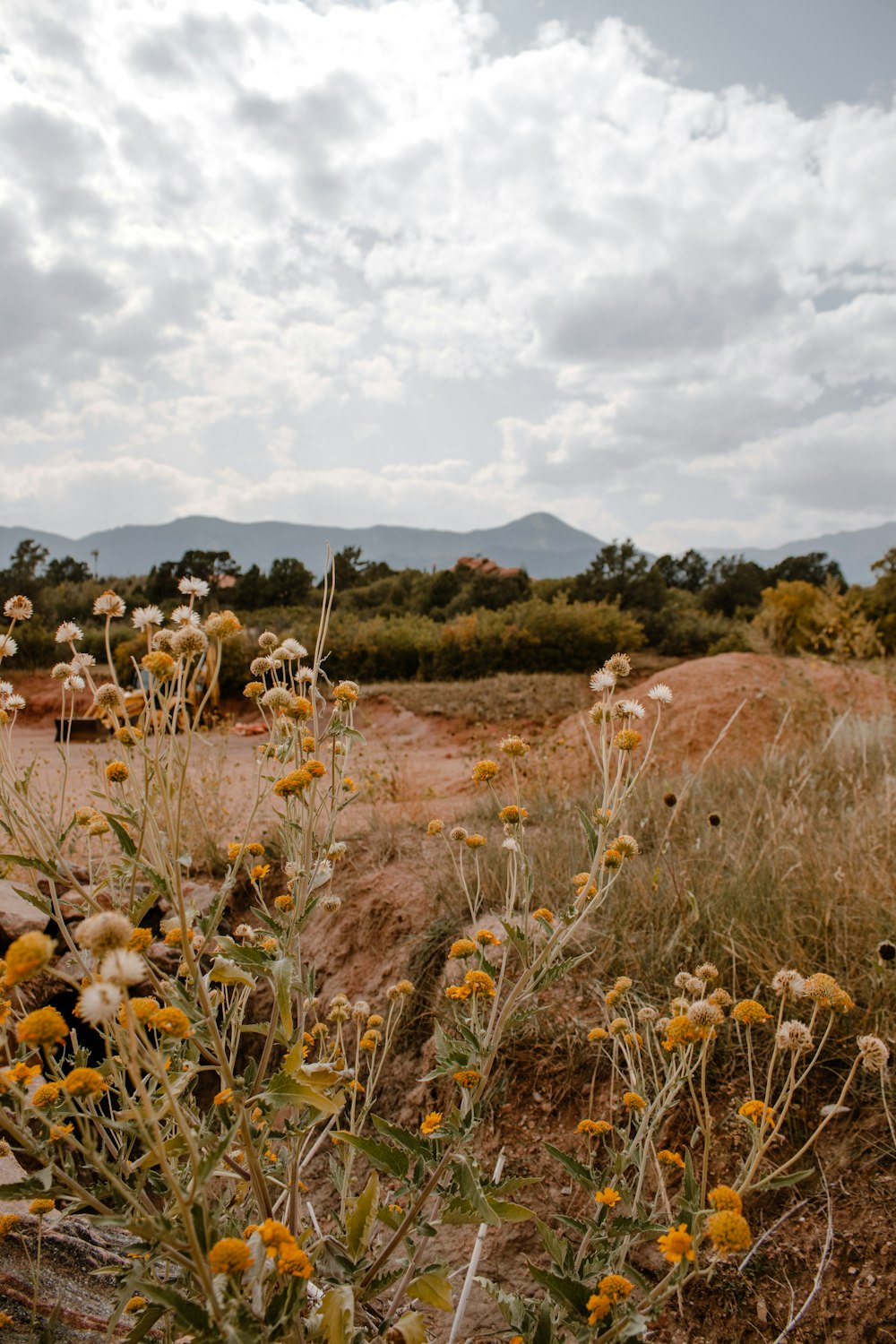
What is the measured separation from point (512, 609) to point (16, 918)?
45.2ft

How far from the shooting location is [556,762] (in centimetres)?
663

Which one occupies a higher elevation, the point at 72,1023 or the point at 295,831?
the point at 295,831

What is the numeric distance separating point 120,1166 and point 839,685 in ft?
25.8

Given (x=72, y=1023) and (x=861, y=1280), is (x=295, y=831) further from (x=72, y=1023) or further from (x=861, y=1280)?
(x=72, y=1023)

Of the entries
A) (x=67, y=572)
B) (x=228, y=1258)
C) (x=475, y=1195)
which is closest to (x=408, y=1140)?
(x=475, y=1195)

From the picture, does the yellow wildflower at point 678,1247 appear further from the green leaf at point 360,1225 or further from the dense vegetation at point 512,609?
the dense vegetation at point 512,609

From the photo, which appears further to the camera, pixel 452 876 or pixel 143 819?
pixel 452 876

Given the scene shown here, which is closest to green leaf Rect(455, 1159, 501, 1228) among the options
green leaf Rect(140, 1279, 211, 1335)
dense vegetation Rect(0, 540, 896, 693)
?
green leaf Rect(140, 1279, 211, 1335)

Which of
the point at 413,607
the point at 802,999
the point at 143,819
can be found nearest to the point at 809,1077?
the point at 802,999

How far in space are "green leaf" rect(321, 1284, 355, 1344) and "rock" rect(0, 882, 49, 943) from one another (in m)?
2.76

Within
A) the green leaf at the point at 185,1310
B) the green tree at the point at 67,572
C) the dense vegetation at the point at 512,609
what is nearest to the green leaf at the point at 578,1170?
the green leaf at the point at 185,1310

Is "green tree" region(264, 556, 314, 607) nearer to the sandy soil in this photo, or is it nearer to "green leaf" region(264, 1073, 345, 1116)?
the sandy soil

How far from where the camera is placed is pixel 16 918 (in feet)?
11.4

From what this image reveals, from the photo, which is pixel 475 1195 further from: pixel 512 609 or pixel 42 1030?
pixel 512 609
